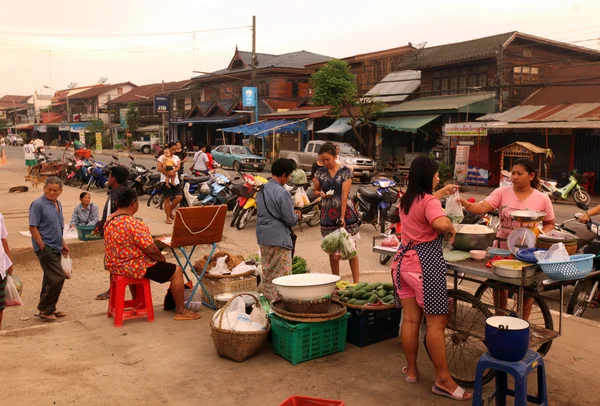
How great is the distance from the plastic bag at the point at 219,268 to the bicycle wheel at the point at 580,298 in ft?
12.8

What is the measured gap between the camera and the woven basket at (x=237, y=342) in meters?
4.47

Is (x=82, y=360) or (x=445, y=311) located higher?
(x=445, y=311)

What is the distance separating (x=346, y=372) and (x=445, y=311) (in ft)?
3.38

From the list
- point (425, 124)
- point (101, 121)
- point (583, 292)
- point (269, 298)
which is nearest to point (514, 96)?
point (425, 124)

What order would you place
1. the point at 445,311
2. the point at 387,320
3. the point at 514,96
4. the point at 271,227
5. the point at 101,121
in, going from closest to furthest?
the point at 445,311
the point at 387,320
the point at 271,227
the point at 514,96
the point at 101,121

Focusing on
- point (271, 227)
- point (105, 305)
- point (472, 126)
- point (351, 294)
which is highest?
point (472, 126)

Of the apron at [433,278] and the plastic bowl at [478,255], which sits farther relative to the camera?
the plastic bowl at [478,255]

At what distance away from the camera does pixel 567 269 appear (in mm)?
3643

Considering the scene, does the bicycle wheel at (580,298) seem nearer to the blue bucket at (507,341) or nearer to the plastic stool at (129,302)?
the blue bucket at (507,341)

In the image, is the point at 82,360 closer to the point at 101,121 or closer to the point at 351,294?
the point at 351,294

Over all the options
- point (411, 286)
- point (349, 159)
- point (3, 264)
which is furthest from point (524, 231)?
point (349, 159)

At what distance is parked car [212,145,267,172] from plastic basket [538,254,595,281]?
24.9m

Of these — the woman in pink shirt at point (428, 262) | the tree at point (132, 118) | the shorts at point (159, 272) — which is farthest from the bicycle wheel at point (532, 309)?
the tree at point (132, 118)

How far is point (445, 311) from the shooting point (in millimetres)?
3830
